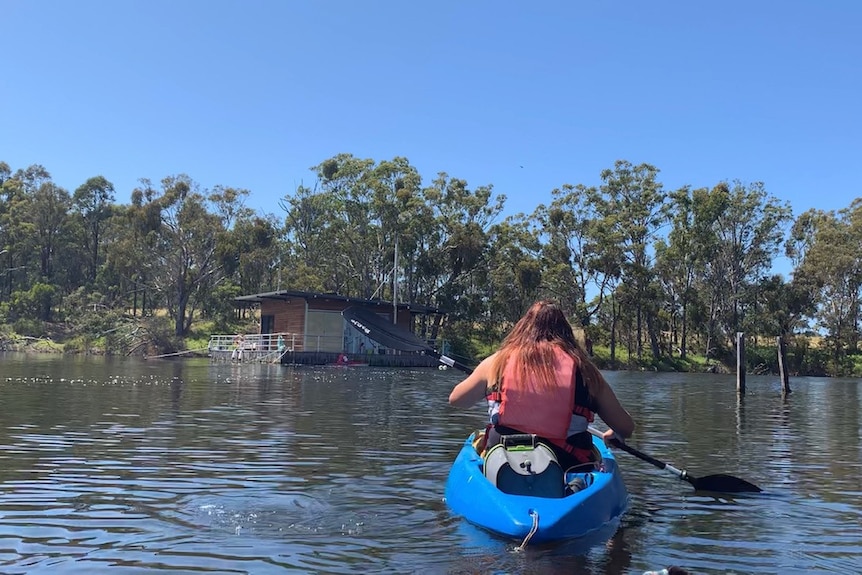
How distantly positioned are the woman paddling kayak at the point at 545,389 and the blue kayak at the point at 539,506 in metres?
0.29

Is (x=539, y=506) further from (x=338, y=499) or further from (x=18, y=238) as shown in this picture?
(x=18, y=238)

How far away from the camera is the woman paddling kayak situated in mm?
5723

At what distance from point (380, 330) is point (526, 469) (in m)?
41.0

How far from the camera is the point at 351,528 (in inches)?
240

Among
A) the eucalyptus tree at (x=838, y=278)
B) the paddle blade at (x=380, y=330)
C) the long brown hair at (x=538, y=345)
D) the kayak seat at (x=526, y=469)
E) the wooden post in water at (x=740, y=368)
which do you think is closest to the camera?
the kayak seat at (x=526, y=469)

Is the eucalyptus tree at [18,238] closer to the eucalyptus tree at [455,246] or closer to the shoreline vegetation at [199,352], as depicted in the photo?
the shoreline vegetation at [199,352]

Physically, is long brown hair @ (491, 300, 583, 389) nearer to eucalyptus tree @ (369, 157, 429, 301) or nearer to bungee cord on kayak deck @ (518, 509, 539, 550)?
bungee cord on kayak deck @ (518, 509, 539, 550)

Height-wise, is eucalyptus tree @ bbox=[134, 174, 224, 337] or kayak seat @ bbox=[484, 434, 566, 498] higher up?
eucalyptus tree @ bbox=[134, 174, 224, 337]

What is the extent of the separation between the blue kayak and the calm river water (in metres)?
0.13

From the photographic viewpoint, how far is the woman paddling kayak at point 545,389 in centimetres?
572

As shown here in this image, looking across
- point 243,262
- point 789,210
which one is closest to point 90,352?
point 243,262

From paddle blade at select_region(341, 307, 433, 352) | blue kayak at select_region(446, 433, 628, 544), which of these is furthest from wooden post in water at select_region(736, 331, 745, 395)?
Answer: blue kayak at select_region(446, 433, 628, 544)

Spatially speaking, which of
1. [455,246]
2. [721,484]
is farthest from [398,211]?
[721,484]

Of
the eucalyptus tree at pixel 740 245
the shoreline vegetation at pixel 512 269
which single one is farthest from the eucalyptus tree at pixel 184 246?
the eucalyptus tree at pixel 740 245
